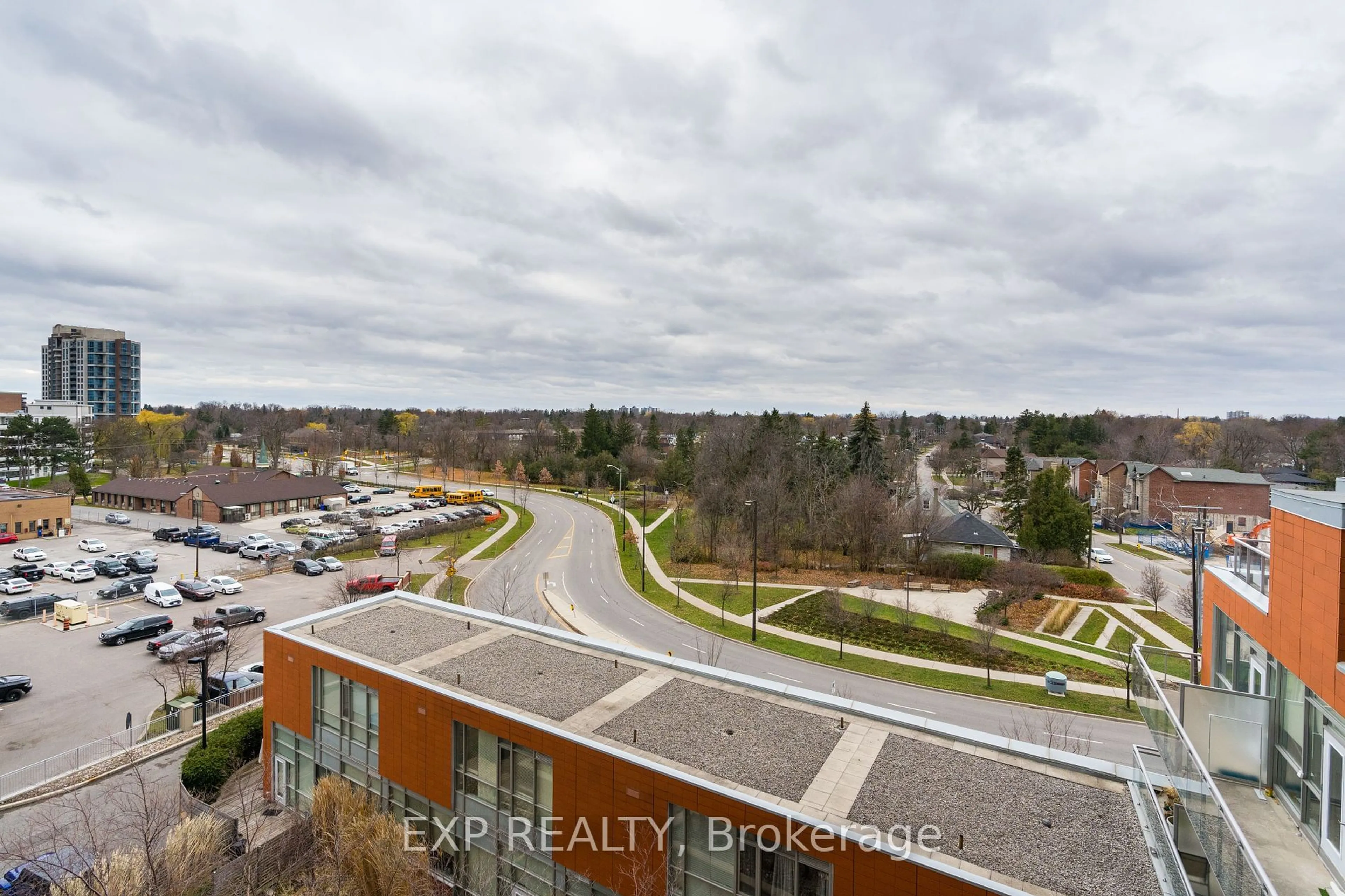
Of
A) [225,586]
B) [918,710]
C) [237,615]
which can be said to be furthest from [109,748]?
[918,710]

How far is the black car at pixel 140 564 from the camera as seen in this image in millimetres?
42281

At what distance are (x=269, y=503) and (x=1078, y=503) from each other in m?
74.1

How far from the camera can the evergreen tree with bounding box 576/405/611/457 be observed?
308 feet

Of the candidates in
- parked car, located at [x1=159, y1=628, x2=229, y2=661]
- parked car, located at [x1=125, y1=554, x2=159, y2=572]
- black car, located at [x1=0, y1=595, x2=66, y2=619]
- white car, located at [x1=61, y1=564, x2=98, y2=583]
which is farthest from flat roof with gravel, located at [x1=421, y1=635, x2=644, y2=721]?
white car, located at [x1=61, y1=564, x2=98, y2=583]

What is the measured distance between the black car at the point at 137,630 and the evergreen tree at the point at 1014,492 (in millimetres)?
61271

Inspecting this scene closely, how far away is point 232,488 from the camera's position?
64812 millimetres

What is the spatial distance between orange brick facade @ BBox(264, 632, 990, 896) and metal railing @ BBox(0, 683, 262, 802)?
261 inches

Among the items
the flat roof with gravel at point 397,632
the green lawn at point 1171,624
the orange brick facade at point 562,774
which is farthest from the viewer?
the green lawn at point 1171,624

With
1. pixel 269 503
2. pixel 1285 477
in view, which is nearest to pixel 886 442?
pixel 1285 477

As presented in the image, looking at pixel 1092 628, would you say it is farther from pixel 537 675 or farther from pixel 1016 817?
pixel 537 675

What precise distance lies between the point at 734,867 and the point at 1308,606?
316 inches

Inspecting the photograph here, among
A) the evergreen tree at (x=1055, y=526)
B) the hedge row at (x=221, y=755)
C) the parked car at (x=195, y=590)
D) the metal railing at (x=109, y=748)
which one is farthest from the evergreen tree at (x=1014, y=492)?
the parked car at (x=195, y=590)

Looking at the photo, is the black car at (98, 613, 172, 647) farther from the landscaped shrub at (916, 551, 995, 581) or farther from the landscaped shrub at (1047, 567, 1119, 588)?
the landscaped shrub at (1047, 567, 1119, 588)

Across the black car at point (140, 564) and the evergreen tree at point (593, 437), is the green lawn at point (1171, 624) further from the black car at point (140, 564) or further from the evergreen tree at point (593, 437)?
the evergreen tree at point (593, 437)
